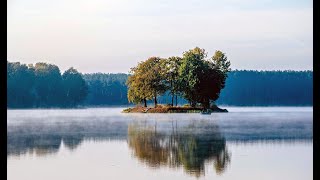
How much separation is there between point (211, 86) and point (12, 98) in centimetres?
6307

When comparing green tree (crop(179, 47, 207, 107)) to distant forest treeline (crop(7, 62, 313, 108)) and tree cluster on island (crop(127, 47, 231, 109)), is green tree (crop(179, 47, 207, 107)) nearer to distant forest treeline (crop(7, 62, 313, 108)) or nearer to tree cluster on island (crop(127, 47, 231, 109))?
tree cluster on island (crop(127, 47, 231, 109))

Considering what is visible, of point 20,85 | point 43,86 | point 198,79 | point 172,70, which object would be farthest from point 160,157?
point 43,86

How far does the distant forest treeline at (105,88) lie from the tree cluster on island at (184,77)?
51703 millimetres

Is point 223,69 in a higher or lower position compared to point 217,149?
higher

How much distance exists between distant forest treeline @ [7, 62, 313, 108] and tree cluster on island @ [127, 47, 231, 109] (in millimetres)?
51703

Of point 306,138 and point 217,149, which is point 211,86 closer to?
point 306,138

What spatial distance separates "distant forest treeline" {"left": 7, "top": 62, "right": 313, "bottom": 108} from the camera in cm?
13762

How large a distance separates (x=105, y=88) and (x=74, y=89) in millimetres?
39806

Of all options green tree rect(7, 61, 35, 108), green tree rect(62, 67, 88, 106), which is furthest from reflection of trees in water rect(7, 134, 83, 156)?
green tree rect(62, 67, 88, 106)

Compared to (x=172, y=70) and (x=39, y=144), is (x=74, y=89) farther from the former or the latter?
(x=39, y=144)

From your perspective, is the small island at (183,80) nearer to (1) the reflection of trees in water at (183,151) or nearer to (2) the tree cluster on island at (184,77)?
(2) the tree cluster on island at (184,77)

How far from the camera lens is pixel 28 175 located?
16266 millimetres

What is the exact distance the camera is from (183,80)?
8731cm
